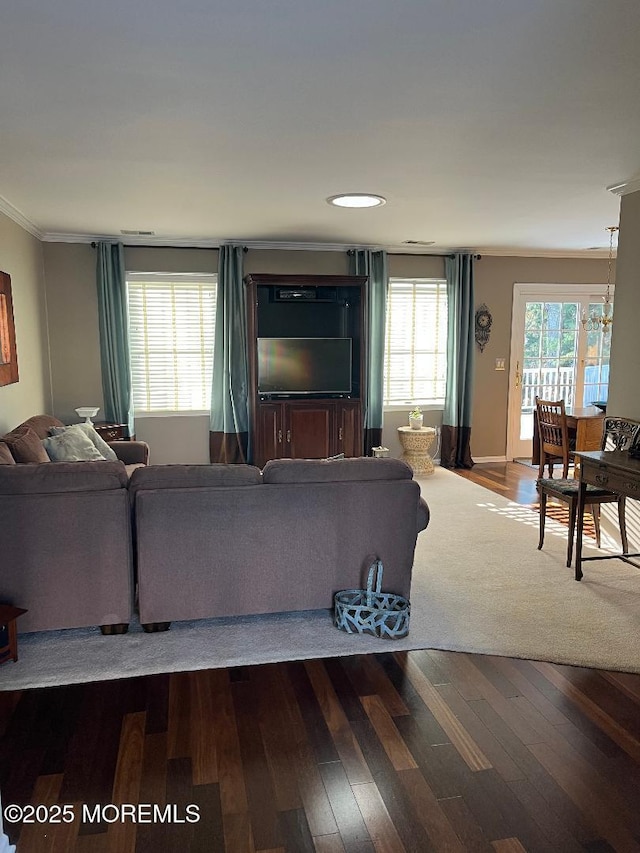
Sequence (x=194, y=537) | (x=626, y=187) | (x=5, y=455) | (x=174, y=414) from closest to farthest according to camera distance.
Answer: (x=194, y=537) < (x=5, y=455) < (x=626, y=187) < (x=174, y=414)

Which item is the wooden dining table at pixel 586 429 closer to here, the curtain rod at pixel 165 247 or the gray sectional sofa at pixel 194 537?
the gray sectional sofa at pixel 194 537

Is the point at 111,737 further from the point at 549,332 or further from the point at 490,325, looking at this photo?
the point at 549,332

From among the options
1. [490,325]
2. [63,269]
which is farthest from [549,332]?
[63,269]

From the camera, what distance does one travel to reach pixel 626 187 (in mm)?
4184

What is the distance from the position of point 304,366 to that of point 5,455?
150 inches

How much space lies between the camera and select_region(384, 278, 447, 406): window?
7227 millimetres

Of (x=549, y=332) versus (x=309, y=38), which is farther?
(x=549, y=332)

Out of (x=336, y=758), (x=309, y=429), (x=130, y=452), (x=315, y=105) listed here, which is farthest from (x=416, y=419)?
(x=336, y=758)

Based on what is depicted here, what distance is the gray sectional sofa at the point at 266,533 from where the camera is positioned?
2.98m

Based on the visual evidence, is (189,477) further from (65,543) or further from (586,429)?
(586,429)

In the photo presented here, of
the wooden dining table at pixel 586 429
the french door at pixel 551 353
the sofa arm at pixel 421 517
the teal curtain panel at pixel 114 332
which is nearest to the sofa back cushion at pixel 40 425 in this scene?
the teal curtain panel at pixel 114 332

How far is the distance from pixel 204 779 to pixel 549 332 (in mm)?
6827

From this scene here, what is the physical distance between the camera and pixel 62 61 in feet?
7.62

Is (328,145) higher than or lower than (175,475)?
higher
